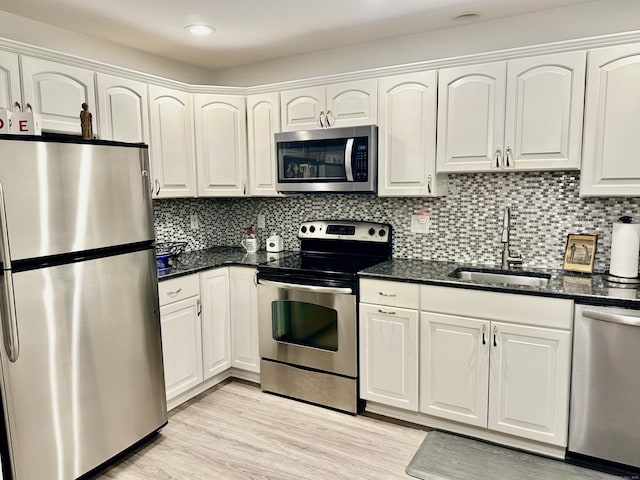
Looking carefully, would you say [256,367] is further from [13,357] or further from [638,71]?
[638,71]

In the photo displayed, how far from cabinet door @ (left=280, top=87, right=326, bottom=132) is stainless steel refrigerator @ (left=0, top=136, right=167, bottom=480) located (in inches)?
48.3

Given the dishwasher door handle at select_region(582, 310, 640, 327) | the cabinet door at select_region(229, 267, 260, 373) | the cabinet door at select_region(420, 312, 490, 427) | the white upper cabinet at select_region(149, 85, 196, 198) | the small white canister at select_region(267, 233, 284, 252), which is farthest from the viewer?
the small white canister at select_region(267, 233, 284, 252)

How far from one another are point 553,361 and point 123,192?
241 cm

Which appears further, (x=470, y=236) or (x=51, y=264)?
(x=470, y=236)

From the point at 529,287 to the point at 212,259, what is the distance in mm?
2219

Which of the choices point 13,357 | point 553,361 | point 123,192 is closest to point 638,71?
point 553,361

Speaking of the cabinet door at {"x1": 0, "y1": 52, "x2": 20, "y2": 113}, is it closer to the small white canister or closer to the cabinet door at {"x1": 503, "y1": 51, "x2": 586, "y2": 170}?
the small white canister

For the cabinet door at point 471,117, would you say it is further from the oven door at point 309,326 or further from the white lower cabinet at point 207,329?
the white lower cabinet at point 207,329

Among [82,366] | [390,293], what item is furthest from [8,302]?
[390,293]

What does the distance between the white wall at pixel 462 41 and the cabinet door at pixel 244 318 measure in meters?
1.70

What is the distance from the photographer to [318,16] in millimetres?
2660

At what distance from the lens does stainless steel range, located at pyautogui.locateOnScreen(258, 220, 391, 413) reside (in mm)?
2781

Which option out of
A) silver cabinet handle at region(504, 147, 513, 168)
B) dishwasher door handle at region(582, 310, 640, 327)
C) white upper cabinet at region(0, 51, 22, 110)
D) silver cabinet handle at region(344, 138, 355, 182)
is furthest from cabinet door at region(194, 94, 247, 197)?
dishwasher door handle at region(582, 310, 640, 327)

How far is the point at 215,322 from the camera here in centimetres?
316
